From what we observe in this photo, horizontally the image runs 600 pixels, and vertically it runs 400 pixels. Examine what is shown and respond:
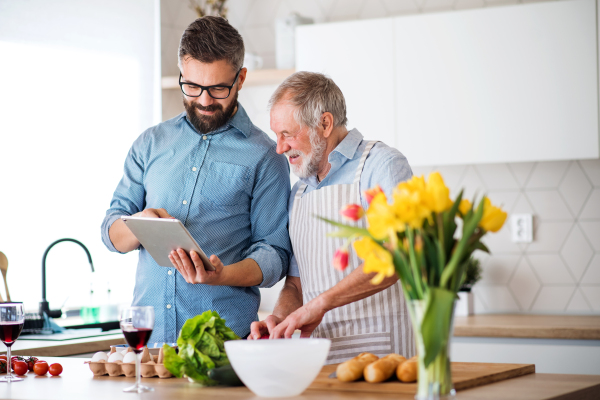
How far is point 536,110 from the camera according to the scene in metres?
2.86

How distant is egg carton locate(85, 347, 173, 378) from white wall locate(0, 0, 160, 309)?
1.45 meters

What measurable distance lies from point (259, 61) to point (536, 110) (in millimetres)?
1443

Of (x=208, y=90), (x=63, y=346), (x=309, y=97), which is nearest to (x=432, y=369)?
(x=309, y=97)

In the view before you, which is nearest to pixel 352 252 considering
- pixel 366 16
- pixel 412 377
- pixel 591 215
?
pixel 412 377

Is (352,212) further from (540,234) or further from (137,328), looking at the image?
(540,234)

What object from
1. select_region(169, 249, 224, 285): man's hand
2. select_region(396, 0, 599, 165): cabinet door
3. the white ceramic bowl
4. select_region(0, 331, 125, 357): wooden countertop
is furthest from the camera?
select_region(396, 0, 599, 165): cabinet door

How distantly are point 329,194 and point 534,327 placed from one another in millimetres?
1257

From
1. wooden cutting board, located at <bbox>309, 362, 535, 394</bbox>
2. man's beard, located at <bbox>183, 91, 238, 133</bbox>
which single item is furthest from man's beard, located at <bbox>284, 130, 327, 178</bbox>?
wooden cutting board, located at <bbox>309, 362, 535, 394</bbox>

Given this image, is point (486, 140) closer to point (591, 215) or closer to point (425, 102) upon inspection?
point (425, 102)

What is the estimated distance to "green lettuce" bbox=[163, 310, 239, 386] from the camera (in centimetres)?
133

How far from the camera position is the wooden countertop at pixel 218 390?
1.19m

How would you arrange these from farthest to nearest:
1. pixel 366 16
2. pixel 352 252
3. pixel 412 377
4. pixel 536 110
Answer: pixel 366 16, pixel 536 110, pixel 352 252, pixel 412 377

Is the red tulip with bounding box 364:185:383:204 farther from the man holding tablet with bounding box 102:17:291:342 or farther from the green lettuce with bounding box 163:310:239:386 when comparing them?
the man holding tablet with bounding box 102:17:291:342

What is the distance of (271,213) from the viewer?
201cm
